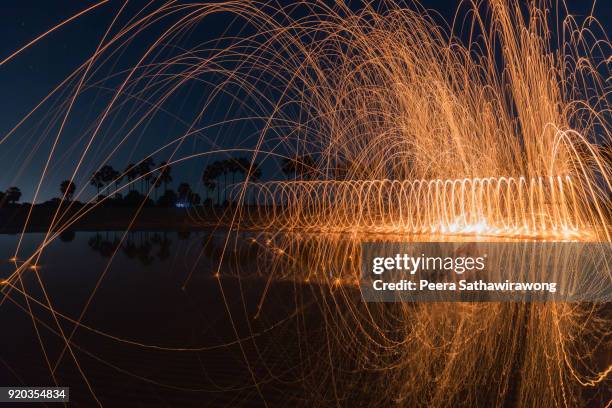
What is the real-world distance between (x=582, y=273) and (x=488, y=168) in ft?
42.8

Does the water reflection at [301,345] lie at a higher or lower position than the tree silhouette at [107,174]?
lower

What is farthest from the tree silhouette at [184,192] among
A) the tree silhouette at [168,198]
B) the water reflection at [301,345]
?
the water reflection at [301,345]

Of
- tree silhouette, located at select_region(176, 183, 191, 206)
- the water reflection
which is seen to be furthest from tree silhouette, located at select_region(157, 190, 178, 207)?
the water reflection

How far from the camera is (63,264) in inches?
590

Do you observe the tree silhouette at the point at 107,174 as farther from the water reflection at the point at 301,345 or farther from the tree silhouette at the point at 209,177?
the water reflection at the point at 301,345

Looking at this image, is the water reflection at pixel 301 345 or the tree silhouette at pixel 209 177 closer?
the water reflection at pixel 301 345

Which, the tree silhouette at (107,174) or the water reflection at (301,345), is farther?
the tree silhouette at (107,174)

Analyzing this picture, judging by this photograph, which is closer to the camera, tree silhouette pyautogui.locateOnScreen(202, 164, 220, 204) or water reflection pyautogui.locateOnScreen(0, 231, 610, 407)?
water reflection pyautogui.locateOnScreen(0, 231, 610, 407)

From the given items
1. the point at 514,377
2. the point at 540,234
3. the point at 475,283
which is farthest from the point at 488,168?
the point at 514,377

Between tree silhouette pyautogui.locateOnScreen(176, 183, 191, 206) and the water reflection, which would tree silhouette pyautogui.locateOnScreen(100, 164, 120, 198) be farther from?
the water reflection

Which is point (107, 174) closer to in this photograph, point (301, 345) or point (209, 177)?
point (209, 177)

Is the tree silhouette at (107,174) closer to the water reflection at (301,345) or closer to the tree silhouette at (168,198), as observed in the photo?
the tree silhouette at (168,198)

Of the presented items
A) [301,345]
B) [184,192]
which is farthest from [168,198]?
[301,345]

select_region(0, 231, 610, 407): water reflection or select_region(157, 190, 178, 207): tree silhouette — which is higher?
select_region(157, 190, 178, 207): tree silhouette
